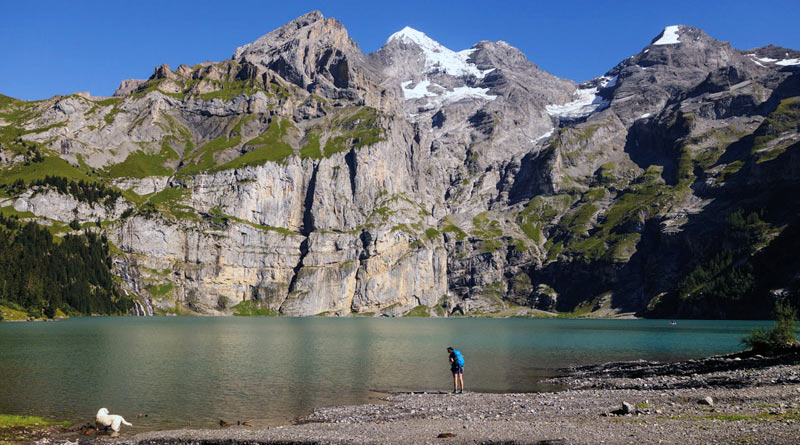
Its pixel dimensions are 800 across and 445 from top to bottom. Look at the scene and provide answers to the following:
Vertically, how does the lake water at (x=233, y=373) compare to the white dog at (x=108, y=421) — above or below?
below

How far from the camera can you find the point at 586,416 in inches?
1232

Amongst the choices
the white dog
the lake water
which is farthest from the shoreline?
the lake water

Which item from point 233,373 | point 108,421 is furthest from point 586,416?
point 233,373

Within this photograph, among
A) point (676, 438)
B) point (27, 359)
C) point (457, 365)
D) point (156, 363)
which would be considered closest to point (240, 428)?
point (457, 365)

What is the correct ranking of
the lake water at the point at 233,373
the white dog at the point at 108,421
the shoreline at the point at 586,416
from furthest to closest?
the lake water at the point at 233,373 < the white dog at the point at 108,421 < the shoreline at the point at 586,416

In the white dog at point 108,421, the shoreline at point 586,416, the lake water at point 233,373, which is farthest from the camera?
the lake water at point 233,373

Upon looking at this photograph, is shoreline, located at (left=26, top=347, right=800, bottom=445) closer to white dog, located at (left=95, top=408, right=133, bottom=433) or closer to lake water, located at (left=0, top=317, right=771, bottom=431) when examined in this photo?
white dog, located at (left=95, top=408, right=133, bottom=433)

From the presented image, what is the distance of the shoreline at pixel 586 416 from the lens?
24.4 metres

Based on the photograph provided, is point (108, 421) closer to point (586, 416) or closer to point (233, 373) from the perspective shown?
point (233, 373)

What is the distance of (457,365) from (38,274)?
173 metres

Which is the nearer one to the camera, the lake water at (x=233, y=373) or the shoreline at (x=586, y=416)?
the shoreline at (x=586, y=416)

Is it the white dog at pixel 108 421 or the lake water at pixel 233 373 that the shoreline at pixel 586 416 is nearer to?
the white dog at pixel 108 421

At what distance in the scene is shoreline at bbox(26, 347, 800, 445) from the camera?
24.4 meters

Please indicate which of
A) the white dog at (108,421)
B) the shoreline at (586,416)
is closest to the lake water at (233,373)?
the white dog at (108,421)
